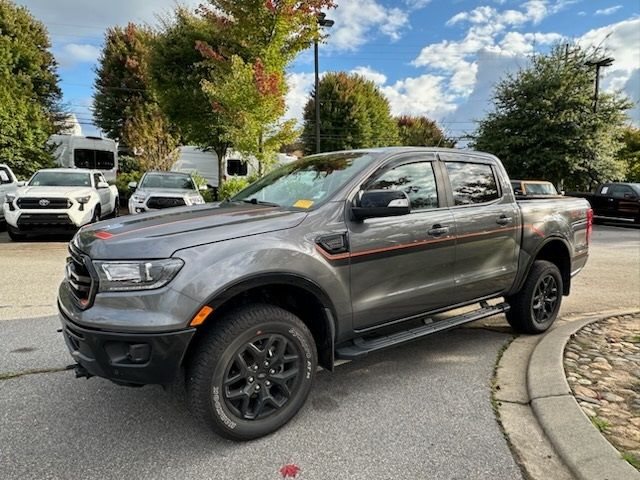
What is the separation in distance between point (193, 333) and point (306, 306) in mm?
Result: 850

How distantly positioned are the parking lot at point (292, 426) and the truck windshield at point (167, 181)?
9330 mm

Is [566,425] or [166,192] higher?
[166,192]

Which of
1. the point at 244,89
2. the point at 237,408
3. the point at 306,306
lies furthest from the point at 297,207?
the point at 244,89

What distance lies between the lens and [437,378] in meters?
3.70

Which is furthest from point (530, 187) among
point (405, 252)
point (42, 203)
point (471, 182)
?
point (42, 203)

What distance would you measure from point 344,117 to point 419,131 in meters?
19.9

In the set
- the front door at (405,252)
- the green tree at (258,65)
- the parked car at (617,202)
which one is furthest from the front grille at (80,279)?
the parked car at (617,202)

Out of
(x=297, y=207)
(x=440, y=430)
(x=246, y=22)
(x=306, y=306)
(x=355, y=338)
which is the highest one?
(x=246, y=22)

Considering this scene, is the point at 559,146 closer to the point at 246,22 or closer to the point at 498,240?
the point at 246,22

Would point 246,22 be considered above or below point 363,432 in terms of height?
above

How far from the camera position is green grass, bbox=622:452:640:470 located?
249 cm

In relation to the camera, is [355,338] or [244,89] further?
[244,89]

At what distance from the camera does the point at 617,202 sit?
1741cm

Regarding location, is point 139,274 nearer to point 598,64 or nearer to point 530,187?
point 530,187
